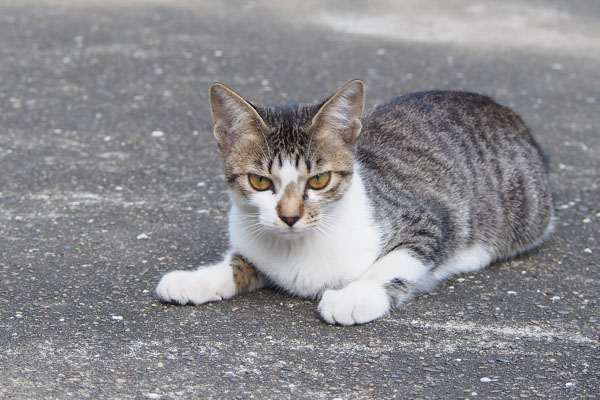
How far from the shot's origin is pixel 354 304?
12.1 ft

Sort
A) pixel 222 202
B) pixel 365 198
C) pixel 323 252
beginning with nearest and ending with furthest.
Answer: pixel 323 252
pixel 365 198
pixel 222 202

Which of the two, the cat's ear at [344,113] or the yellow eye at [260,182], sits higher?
the cat's ear at [344,113]

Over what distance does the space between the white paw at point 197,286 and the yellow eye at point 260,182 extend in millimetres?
544

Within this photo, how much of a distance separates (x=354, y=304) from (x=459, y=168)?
127 cm

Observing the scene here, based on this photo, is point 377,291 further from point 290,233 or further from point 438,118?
point 438,118

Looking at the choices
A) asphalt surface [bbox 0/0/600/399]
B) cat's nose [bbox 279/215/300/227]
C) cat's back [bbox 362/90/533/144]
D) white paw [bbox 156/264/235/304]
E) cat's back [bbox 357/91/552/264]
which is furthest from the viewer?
cat's back [bbox 362/90/533/144]

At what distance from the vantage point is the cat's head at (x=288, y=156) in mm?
3584

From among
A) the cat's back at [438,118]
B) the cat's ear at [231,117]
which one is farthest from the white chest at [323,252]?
the cat's back at [438,118]

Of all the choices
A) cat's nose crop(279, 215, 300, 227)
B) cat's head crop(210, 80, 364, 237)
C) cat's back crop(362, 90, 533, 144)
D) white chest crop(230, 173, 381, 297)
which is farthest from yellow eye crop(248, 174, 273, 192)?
cat's back crop(362, 90, 533, 144)

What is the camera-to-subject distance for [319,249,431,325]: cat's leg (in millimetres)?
3682

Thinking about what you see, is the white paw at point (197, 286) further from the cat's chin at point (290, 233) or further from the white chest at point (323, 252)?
the cat's chin at point (290, 233)

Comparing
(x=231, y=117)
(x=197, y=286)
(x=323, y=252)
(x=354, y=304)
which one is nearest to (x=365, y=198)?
(x=323, y=252)

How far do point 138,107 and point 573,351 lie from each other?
14.3 ft

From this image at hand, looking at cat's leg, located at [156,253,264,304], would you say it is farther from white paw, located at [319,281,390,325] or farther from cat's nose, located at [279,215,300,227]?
cat's nose, located at [279,215,300,227]
